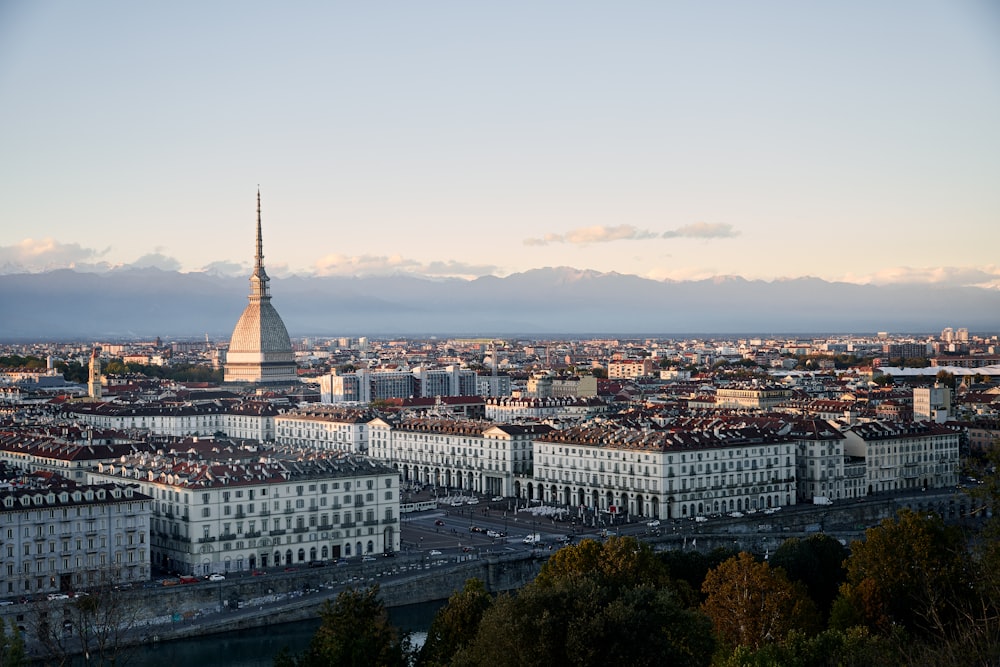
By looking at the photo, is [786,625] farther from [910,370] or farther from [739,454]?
[910,370]

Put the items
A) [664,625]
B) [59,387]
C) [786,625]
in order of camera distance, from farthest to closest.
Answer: [59,387], [786,625], [664,625]

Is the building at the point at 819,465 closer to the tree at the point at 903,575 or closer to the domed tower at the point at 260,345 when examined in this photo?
the tree at the point at 903,575

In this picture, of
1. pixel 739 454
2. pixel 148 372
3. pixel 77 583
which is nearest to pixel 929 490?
pixel 739 454

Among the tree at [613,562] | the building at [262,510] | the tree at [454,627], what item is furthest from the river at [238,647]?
the tree at [454,627]

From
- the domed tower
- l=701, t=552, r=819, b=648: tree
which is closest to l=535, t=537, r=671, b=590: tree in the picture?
l=701, t=552, r=819, b=648: tree

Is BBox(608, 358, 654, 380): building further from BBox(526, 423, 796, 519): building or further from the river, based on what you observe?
the river

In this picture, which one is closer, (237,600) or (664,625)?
(664,625)
